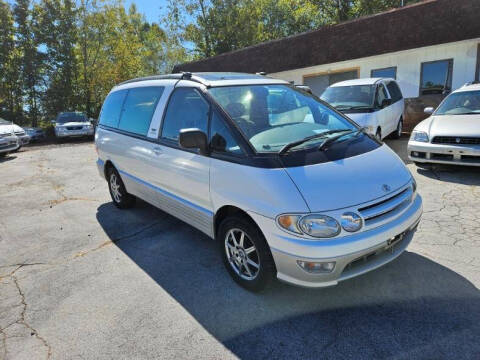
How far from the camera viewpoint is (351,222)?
8.17ft

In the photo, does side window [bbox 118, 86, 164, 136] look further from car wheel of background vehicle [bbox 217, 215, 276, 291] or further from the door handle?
car wheel of background vehicle [bbox 217, 215, 276, 291]

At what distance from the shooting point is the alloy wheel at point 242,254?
9.64 ft

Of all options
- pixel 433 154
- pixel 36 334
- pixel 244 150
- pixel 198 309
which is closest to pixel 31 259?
pixel 36 334

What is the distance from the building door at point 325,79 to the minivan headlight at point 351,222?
43.5 feet

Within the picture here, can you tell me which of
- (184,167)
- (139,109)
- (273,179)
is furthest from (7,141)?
(273,179)

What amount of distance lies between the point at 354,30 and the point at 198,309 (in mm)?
13841

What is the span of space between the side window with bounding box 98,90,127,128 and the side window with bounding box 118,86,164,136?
200 mm

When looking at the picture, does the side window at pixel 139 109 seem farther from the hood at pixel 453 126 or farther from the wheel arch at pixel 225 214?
the hood at pixel 453 126

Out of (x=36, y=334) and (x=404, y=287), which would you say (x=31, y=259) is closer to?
(x=36, y=334)

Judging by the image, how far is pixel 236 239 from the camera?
3.07 metres

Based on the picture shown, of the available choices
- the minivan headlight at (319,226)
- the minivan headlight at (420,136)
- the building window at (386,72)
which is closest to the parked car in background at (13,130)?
the minivan headlight at (420,136)

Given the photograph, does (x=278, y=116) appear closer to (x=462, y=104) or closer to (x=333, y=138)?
(x=333, y=138)

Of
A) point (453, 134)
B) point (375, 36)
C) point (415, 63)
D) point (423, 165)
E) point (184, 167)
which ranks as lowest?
point (423, 165)

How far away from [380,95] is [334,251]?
7.23 m
